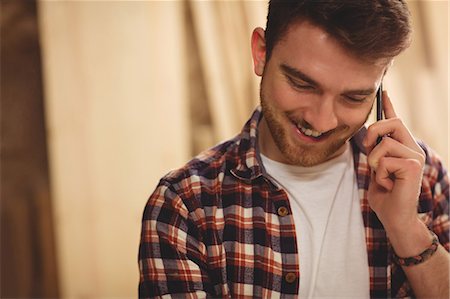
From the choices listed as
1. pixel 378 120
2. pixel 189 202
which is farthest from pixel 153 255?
pixel 378 120

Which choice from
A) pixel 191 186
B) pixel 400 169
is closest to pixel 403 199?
pixel 400 169

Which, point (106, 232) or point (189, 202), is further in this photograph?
point (106, 232)

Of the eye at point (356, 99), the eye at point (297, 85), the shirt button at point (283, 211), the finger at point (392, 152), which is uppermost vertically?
the eye at point (297, 85)

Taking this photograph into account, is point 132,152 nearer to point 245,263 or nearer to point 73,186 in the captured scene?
point 73,186

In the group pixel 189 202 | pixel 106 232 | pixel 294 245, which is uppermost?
pixel 189 202

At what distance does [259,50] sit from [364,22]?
29 centimetres

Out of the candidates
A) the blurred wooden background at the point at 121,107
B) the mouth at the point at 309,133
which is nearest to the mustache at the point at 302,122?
the mouth at the point at 309,133

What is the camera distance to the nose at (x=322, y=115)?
1204mm

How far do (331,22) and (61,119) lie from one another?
170 centimetres

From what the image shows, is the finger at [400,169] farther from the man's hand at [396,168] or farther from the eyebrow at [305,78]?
the eyebrow at [305,78]

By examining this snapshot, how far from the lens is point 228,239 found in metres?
1.27

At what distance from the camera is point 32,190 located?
2881mm

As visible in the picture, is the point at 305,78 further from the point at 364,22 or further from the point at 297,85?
the point at 364,22

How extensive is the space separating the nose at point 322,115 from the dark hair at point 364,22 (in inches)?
4.6
